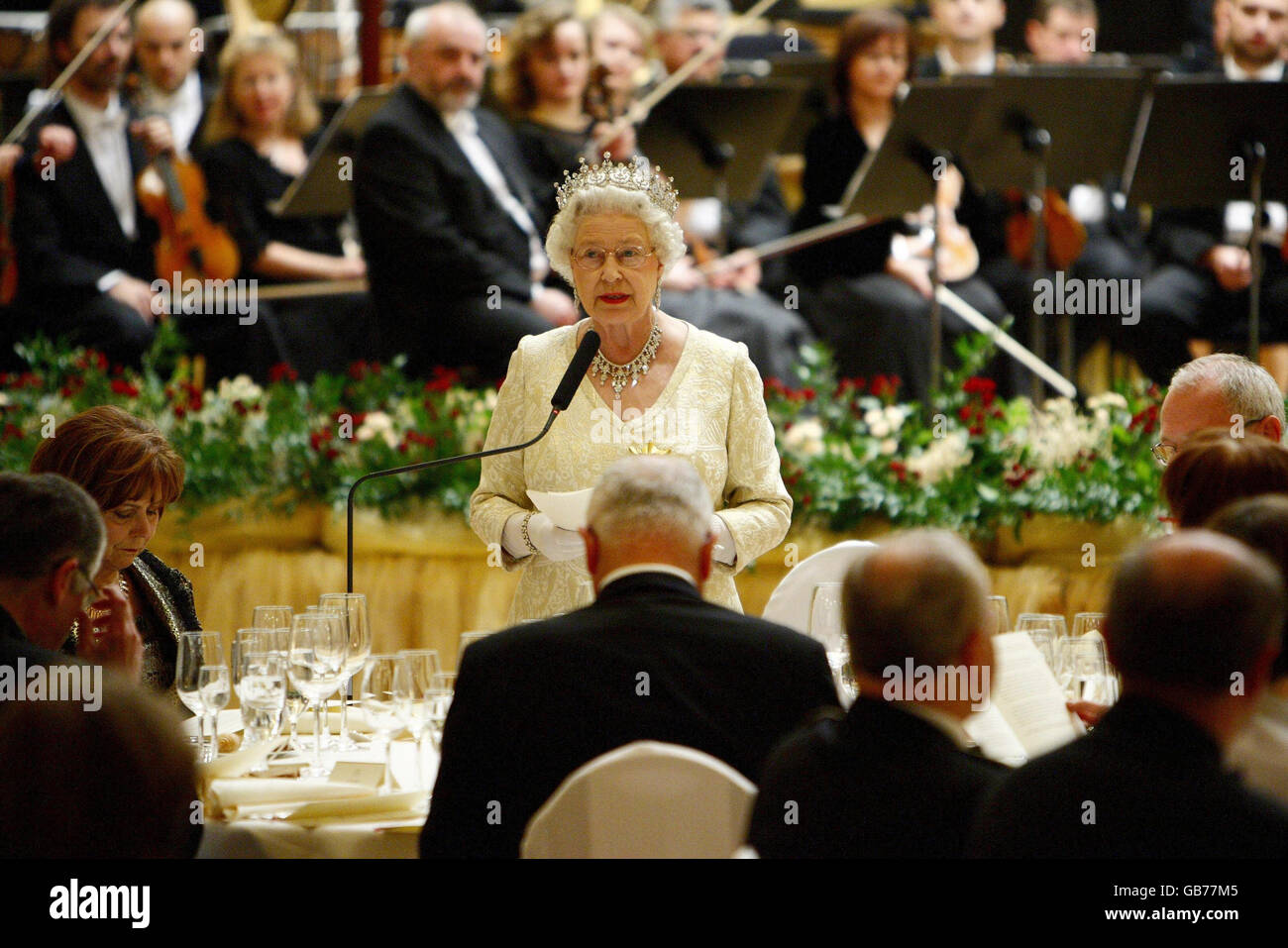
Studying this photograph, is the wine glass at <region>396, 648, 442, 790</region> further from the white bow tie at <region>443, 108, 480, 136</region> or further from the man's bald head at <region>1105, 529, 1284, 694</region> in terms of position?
the white bow tie at <region>443, 108, 480, 136</region>

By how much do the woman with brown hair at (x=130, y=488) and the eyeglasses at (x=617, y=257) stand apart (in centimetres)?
89

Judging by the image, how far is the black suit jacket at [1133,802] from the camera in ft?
5.72

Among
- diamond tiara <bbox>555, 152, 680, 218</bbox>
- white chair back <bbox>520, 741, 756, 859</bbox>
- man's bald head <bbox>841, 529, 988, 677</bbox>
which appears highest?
diamond tiara <bbox>555, 152, 680, 218</bbox>

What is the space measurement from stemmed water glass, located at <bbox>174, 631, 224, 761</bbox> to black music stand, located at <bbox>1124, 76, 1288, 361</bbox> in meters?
4.06

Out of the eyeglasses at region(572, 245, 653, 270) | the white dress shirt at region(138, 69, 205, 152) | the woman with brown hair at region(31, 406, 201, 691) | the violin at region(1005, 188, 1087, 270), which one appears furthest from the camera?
the white dress shirt at region(138, 69, 205, 152)

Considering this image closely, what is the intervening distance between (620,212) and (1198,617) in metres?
1.87

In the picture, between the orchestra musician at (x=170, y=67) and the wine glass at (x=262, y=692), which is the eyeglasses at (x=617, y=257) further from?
the orchestra musician at (x=170, y=67)

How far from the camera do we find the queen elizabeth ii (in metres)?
3.42

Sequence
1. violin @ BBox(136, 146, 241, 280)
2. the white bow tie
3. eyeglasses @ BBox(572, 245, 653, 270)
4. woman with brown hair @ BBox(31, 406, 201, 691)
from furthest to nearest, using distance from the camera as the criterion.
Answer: violin @ BBox(136, 146, 241, 280) → the white bow tie → eyeglasses @ BBox(572, 245, 653, 270) → woman with brown hair @ BBox(31, 406, 201, 691)

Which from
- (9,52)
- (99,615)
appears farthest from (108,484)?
(9,52)

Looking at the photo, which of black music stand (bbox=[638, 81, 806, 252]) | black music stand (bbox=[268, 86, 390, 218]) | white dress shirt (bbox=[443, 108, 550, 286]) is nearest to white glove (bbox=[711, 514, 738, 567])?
white dress shirt (bbox=[443, 108, 550, 286])

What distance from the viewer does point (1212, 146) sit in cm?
576

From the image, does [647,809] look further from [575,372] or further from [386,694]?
[575,372]

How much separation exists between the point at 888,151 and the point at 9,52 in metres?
5.51
